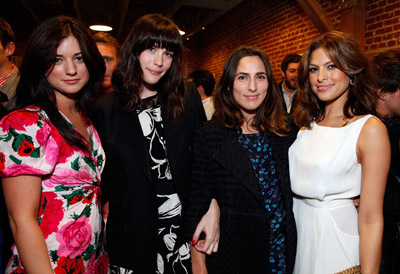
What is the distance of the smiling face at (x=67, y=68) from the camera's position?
4.26 ft

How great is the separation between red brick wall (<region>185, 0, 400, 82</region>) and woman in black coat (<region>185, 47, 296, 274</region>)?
690 mm

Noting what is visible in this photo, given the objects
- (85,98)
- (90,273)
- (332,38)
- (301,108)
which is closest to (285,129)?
(301,108)

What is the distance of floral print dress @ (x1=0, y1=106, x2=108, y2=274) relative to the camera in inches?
42.7

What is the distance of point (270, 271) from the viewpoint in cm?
159

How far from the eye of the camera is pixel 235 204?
158cm

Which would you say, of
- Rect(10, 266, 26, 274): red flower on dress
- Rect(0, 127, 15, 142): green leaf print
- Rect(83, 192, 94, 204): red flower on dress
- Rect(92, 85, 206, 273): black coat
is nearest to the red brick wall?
Rect(92, 85, 206, 273): black coat

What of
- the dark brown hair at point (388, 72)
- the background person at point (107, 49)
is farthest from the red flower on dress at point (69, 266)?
the dark brown hair at point (388, 72)

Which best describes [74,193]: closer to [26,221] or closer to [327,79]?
A: [26,221]

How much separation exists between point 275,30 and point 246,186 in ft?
18.9

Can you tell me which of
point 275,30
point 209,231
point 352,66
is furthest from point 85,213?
point 275,30

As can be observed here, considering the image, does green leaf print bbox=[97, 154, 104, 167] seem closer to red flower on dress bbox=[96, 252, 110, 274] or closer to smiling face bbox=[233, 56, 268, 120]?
red flower on dress bbox=[96, 252, 110, 274]

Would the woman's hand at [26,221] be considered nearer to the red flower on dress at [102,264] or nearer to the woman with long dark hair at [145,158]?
the red flower on dress at [102,264]

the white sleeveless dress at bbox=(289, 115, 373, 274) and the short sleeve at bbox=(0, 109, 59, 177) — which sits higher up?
the short sleeve at bbox=(0, 109, 59, 177)

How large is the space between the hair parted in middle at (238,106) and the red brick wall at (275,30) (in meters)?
0.52
